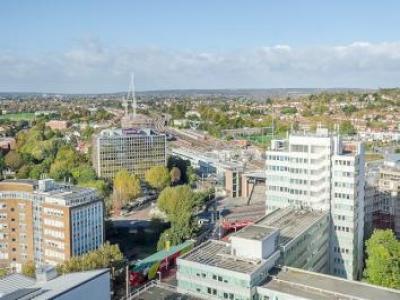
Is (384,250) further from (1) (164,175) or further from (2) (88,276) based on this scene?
(1) (164,175)

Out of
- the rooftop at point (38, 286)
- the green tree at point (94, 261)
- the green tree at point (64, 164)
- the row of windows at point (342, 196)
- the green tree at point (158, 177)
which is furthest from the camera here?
the green tree at point (64, 164)

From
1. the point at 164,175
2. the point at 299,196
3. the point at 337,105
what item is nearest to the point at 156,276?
the point at 299,196

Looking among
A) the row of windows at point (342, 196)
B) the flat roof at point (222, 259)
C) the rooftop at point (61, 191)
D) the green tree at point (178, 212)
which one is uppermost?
the row of windows at point (342, 196)

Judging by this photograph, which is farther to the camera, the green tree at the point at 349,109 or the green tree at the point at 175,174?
the green tree at the point at 349,109

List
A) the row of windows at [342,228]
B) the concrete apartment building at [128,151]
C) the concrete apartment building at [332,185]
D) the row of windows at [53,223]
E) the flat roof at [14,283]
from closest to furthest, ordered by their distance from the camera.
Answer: the flat roof at [14,283], the concrete apartment building at [332,185], the row of windows at [342,228], the row of windows at [53,223], the concrete apartment building at [128,151]

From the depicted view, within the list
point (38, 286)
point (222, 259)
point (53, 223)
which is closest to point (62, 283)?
point (38, 286)

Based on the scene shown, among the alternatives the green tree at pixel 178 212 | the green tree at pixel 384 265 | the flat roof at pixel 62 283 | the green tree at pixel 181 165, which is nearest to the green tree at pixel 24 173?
the green tree at pixel 181 165

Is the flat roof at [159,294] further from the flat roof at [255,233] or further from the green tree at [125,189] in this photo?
the green tree at [125,189]

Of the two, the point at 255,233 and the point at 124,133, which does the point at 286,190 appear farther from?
the point at 124,133
